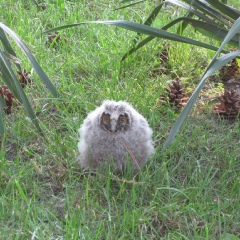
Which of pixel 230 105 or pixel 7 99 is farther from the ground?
pixel 230 105

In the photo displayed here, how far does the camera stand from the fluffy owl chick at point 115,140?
3.70m

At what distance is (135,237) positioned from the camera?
10.3 ft

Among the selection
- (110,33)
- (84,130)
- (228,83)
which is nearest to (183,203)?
(84,130)

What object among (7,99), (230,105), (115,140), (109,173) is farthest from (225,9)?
(7,99)

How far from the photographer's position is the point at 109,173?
3467 millimetres

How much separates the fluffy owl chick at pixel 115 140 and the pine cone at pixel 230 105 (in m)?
1.03

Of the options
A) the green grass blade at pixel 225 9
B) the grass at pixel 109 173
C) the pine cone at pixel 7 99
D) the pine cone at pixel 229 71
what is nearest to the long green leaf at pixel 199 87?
the grass at pixel 109 173

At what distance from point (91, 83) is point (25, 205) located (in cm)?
173

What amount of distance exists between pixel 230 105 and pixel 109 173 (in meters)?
1.53

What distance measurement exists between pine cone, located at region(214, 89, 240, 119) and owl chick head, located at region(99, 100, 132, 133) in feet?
3.79

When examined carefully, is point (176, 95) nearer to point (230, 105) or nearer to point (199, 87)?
point (230, 105)

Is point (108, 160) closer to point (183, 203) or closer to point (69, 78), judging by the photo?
point (183, 203)

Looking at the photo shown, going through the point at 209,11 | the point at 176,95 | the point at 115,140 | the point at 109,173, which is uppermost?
the point at 209,11

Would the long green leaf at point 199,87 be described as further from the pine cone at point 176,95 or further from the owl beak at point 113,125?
the pine cone at point 176,95
